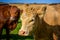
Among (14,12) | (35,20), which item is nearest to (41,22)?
(35,20)

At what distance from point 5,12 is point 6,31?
226 mm

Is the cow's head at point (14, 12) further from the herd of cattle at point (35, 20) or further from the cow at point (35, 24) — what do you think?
the cow at point (35, 24)

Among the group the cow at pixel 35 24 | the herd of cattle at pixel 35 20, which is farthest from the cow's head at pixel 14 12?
the cow at pixel 35 24

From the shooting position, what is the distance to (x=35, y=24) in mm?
1813

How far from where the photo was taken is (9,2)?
2.00m

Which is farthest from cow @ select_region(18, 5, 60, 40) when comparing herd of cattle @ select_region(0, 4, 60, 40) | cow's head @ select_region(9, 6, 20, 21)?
cow's head @ select_region(9, 6, 20, 21)

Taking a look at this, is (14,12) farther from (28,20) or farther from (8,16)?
(28,20)

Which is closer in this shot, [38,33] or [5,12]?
[38,33]

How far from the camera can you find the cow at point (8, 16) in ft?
6.57

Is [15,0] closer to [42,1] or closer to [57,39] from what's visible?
[42,1]

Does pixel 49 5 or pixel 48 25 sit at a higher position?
pixel 49 5

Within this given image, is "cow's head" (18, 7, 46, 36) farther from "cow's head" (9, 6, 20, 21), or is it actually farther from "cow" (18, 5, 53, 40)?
"cow's head" (9, 6, 20, 21)

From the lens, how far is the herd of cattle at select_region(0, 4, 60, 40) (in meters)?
1.82

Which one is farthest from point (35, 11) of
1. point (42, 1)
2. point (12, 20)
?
point (12, 20)
